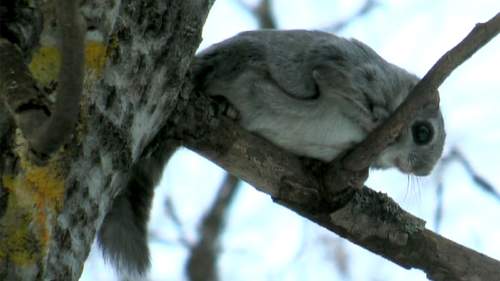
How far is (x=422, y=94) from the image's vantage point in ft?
7.90

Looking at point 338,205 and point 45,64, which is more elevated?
point 45,64

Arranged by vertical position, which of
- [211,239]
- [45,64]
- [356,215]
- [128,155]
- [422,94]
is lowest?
[211,239]

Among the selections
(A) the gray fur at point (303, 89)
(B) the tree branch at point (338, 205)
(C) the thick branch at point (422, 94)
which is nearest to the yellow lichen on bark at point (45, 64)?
(B) the tree branch at point (338, 205)

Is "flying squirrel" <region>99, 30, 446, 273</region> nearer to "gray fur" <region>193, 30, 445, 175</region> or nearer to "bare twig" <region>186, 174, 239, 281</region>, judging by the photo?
"gray fur" <region>193, 30, 445, 175</region>

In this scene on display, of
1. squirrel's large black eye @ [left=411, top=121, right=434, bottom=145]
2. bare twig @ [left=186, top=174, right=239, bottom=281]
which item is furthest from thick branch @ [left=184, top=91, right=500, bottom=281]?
bare twig @ [left=186, top=174, right=239, bottom=281]

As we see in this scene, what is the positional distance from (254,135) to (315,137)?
0.26 meters

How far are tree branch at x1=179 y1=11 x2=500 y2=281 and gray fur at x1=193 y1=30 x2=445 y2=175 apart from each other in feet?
0.56

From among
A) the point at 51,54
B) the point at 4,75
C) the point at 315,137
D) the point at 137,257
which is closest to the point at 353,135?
the point at 315,137

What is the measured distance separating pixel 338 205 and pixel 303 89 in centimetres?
54

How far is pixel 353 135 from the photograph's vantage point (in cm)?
315

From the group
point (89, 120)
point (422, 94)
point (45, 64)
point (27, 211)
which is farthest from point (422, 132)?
point (27, 211)

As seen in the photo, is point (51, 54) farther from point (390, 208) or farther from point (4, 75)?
point (390, 208)

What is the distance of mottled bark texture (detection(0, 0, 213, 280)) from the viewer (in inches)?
72.4

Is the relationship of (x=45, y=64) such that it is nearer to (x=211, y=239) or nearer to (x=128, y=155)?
(x=128, y=155)
